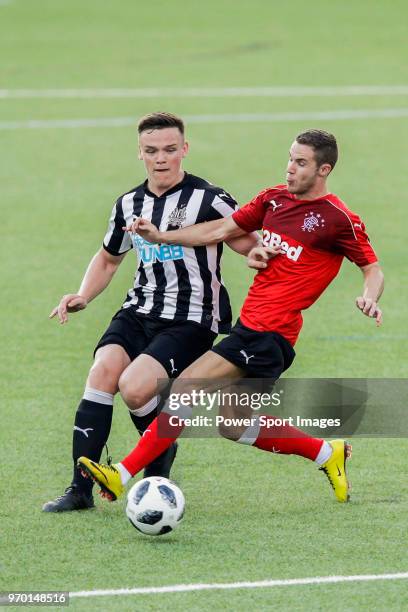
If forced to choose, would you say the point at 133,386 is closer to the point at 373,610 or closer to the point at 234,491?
the point at 234,491

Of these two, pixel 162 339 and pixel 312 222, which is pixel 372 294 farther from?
pixel 162 339

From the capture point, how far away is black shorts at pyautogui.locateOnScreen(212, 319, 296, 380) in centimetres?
738

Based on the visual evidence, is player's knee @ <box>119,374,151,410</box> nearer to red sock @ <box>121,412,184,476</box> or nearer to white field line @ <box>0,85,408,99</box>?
red sock @ <box>121,412,184,476</box>

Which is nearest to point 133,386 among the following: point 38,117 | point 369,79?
point 38,117

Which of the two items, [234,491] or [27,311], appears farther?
[27,311]

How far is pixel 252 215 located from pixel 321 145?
58 centimetres

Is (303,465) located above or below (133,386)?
below

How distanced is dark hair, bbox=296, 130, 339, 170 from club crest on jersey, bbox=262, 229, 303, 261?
467 mm

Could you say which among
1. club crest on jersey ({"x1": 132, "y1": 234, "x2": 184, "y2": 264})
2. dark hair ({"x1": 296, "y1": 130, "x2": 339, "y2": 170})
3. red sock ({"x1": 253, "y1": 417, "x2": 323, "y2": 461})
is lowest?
red sock ({"x1": 253, "y1": 417, "x2": 323, "y2": 461})

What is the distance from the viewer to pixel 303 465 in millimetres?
8391

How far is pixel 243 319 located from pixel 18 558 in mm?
1846

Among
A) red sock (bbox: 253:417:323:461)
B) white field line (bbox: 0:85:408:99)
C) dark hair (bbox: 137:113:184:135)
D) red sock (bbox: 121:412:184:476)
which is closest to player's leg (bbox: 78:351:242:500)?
red sock (bbox: 121:412:184:476)

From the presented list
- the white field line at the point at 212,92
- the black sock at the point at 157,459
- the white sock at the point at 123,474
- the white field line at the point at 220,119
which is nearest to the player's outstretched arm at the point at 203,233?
the black sock at the point at 157,459

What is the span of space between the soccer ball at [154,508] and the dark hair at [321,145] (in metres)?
1.96
